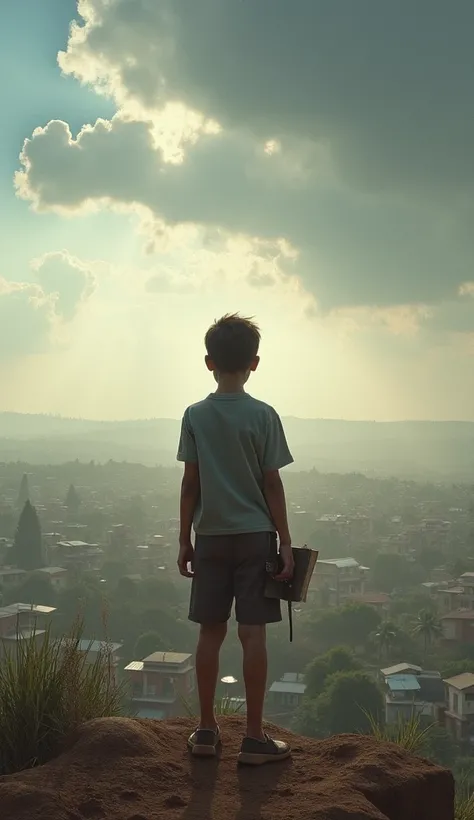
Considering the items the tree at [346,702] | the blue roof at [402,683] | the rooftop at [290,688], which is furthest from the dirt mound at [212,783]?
the rooftop at [290,688]

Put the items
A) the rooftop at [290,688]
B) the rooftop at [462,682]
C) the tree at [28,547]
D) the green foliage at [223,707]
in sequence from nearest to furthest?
1. the green foliage at [223,707]
2. the rooftop at [462,682]
3. the rooftop at [290,688]
4. the tree at [28,547]

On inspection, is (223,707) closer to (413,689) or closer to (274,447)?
(274,447)

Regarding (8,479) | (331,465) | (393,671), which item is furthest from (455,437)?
(393,671)

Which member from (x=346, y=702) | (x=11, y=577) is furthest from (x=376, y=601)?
(x=11, y=577)

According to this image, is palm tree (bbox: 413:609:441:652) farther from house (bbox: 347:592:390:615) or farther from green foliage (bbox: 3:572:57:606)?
green foliage (bbox: 3:572:57:606)

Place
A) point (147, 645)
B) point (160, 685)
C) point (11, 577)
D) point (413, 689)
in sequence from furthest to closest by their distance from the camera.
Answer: point (11, 577)
point (147, 645)
point (413, 689)
point (160, 685)

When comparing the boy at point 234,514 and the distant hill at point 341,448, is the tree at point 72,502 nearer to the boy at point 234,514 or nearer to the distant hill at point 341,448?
the distant hill at point 341,448

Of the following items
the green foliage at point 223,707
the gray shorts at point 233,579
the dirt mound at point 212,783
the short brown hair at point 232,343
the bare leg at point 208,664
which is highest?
the short brown hair at point 232,343
